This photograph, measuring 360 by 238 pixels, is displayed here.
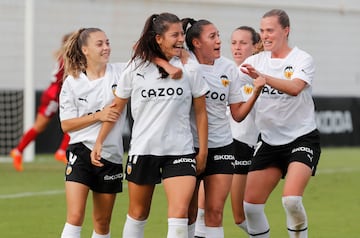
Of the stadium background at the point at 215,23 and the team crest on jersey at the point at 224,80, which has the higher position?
the team crest on jersey at the point at 224,80

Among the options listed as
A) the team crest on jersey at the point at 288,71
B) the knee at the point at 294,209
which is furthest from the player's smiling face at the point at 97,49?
the knee at the point at 294,209

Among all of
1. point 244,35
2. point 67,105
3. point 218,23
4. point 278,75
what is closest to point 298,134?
point 278,75

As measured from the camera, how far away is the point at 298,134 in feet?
30.2

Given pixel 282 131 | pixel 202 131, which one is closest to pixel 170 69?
pixel 202 131

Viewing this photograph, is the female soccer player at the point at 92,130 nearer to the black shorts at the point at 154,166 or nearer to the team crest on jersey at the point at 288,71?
the black shorts at the point at 154,166

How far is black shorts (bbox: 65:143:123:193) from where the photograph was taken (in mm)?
8656

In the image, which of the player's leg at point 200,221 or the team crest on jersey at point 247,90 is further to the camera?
the team crest on jersey at point 247,90

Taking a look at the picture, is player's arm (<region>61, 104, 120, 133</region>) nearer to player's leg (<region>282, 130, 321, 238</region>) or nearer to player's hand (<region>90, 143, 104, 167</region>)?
player's hand (<region>90, 143, 104, 167</region>)

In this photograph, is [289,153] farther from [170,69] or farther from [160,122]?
[170,69]

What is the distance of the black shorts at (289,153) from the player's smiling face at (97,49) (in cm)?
161

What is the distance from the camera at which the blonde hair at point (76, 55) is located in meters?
8.92

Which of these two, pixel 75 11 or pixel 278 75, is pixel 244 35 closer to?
pixel 278 75

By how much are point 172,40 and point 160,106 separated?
52 centimetres

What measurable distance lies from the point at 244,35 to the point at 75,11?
13.4 metres
